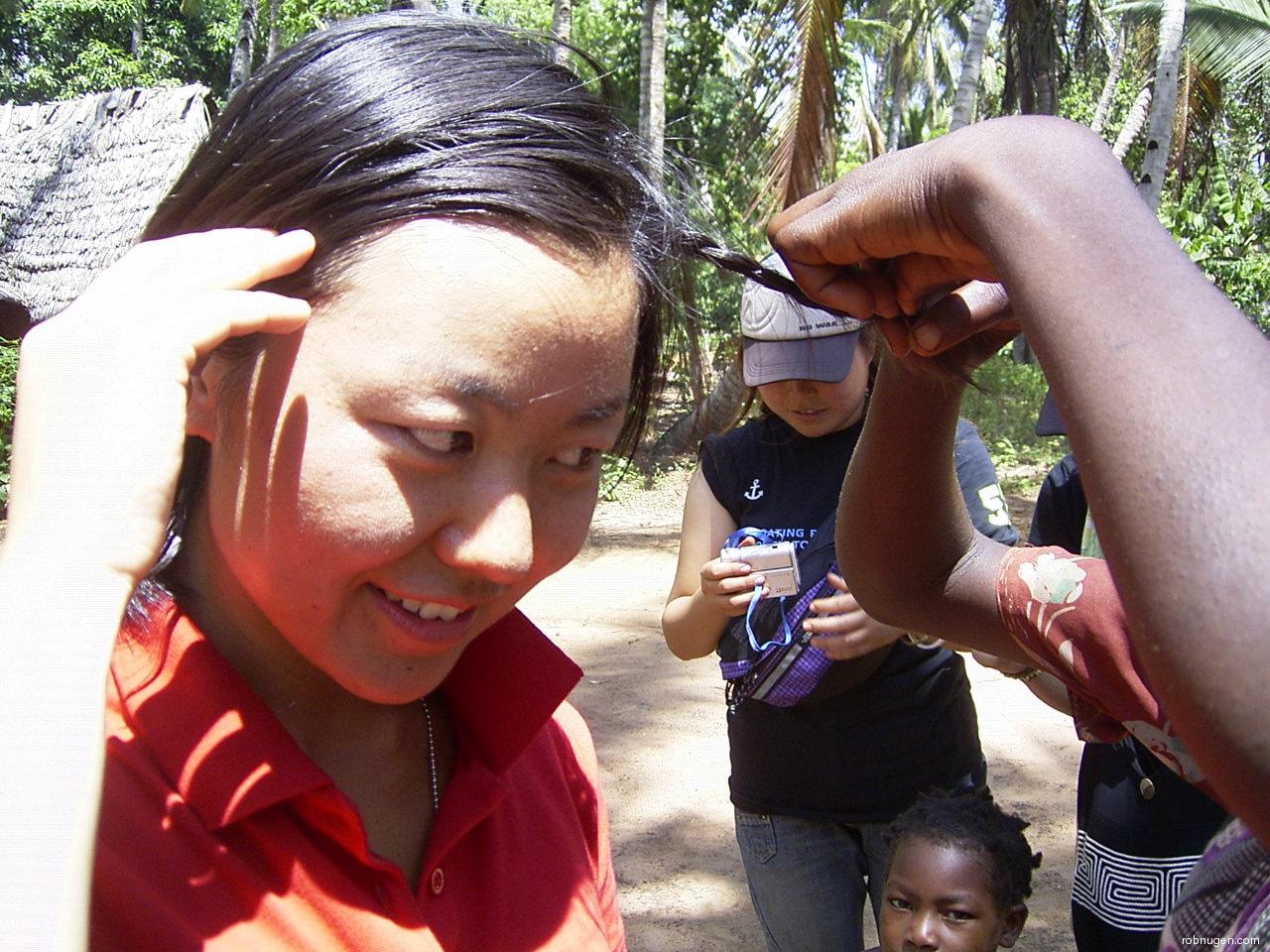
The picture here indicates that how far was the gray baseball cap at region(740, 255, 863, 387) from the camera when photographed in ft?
9.14

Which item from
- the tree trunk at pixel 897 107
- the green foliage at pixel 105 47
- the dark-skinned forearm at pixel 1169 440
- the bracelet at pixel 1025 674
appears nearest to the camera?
the dark-skinned forearm at pixel 1169 440

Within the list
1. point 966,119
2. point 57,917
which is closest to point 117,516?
point 57,917

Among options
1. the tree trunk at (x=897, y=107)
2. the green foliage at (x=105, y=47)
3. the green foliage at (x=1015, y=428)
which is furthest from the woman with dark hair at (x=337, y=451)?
the green foliage at (x=105, y=47)

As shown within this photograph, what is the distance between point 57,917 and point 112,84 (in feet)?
87.3

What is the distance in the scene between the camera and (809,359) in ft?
9.14

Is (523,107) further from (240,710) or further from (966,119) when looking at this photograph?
(966,119)

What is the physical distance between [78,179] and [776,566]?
11649mm

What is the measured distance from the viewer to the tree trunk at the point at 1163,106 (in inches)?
394

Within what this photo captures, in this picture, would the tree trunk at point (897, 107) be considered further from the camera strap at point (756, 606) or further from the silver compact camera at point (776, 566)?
the silver compact camera at point (776, 566)

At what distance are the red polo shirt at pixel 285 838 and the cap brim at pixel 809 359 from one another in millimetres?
1473

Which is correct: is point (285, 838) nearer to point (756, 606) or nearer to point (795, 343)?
point (756, 606)

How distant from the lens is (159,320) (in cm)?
100

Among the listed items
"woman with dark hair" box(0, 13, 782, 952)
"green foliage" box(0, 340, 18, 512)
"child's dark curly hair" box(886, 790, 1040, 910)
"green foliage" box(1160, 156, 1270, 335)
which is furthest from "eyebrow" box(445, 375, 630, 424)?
"green foliage" box(0, 340, 18, 512)

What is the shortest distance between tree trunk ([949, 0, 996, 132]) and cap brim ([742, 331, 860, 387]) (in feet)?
25.7
